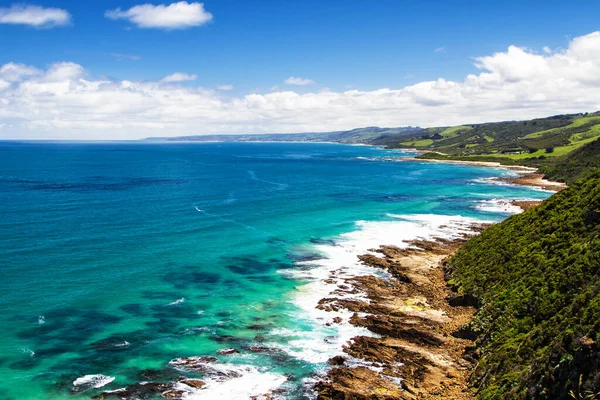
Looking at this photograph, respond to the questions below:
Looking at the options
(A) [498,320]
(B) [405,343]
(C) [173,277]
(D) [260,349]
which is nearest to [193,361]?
(D) [260,349]

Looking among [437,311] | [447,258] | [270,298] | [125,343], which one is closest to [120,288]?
[125,343]

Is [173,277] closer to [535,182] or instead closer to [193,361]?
[193,361]

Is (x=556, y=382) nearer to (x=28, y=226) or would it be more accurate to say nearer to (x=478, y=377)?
(x=478, y=377)

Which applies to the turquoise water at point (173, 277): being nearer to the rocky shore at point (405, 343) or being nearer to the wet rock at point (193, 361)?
the wet rock at point (193, 361)

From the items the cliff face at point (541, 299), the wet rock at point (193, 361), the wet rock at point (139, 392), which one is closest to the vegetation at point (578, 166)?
the cliff face at point (541, 299)

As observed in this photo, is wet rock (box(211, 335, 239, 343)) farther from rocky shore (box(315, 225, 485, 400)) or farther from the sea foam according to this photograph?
rocky shore (box(315, 225, 485, 400))

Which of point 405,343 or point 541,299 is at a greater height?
point 541,299
